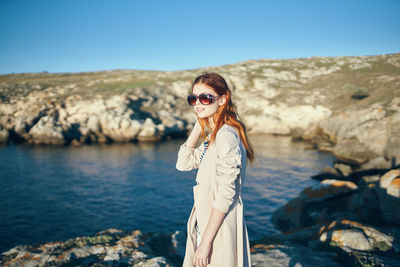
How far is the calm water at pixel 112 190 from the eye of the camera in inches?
591

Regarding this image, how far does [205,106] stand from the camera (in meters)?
3.09

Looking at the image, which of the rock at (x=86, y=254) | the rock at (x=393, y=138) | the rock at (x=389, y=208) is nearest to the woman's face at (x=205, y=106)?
the rock at (x=86, y=254)

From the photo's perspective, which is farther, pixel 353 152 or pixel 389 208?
pixel 353 152

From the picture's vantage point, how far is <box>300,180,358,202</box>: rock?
1362 cm

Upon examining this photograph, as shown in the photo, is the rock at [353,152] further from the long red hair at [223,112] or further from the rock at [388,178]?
the long red hair at [223,112]

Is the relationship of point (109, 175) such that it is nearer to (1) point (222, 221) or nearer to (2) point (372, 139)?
(1) point (222, 221)

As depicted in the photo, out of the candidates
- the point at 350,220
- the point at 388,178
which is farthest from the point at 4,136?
the point at 388,178

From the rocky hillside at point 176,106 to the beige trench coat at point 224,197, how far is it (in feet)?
115

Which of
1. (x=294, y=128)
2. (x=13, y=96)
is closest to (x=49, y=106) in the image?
(x=13, y=96)

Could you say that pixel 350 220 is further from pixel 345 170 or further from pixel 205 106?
pixel 345 170

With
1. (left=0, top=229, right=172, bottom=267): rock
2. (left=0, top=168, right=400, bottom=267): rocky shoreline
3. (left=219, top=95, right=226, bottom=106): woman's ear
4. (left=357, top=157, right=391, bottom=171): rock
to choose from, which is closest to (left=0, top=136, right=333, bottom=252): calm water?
(left=357, top=157, right=391, bottom=171): rock

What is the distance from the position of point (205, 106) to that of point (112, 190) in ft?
67.3

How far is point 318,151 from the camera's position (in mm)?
34344

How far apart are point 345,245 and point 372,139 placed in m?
23.1
